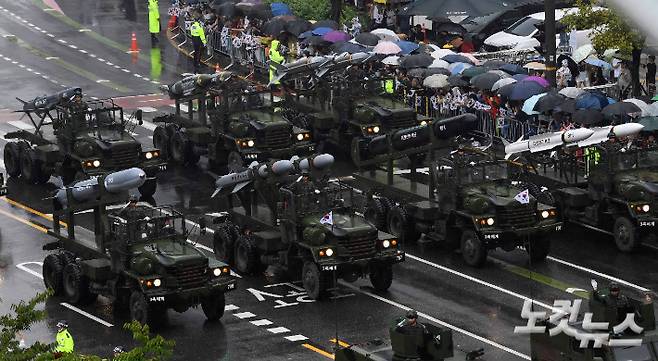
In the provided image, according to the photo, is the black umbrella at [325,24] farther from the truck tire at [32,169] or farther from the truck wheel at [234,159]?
the truck tire at [32,169]

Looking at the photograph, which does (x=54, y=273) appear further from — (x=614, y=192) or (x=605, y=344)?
(x=605, y=344)

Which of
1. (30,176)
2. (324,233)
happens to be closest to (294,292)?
(324,233)

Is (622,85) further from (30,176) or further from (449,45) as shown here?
(30,176)

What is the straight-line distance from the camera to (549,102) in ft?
176

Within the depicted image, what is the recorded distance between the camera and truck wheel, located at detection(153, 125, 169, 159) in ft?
187

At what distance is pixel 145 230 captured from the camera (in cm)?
4044

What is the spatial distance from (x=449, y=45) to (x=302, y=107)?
10827 mm

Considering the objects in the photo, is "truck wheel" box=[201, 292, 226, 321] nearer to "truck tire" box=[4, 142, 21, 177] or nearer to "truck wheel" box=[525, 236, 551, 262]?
"truck wheel" box=[525, 236, 551, 262]

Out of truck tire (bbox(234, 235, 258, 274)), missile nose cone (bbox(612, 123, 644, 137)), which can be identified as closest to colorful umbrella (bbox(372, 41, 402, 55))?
missile nose cone (bbox(612, 123, 644, 137))

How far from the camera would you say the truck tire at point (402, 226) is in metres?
46.4

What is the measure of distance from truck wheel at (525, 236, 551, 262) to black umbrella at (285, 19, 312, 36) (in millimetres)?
25024

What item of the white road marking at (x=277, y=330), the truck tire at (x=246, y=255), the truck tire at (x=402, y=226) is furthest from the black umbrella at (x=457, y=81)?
the white road marking at (x=277, y=330)

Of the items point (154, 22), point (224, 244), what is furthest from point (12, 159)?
point (154, 22)

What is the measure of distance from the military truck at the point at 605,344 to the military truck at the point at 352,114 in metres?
22.7
